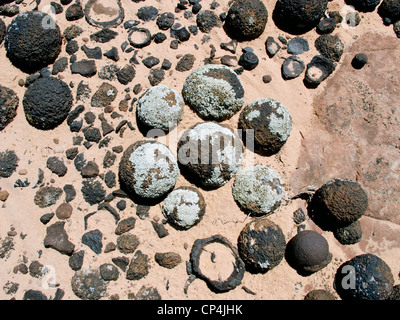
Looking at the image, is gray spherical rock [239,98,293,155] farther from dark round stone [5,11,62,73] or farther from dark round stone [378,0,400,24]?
dark round stone [5,11,62,73]

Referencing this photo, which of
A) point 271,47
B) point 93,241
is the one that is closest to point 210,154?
point 93,241

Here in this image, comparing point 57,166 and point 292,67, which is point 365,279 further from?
point 57,166

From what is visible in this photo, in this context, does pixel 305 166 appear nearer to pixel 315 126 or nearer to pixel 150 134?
pixel 315 126

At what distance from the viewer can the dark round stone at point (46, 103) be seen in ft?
15.2

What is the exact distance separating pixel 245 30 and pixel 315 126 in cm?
173

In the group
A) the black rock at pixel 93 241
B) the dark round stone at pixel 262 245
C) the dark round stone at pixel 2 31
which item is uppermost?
the dark round stone at pixel 2 31

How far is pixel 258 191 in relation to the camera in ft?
14.5

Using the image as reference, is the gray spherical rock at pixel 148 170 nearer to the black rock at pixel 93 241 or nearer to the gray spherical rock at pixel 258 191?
the black rock at pixel 93 241

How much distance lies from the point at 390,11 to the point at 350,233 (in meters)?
3.52

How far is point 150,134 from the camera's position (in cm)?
468

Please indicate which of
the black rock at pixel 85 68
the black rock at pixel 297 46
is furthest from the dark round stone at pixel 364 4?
the black rock at pixel 85 68

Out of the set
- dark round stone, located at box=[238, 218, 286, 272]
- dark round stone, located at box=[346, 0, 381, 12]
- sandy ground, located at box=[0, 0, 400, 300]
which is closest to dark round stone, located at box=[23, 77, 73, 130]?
sandy ground, located at box=[0, 0, 400, 300]

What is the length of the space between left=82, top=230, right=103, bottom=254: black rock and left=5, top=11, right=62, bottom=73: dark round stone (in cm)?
255

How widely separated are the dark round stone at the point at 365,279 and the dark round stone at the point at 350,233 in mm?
240
